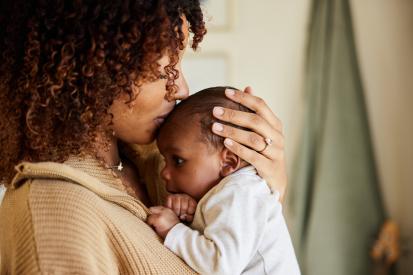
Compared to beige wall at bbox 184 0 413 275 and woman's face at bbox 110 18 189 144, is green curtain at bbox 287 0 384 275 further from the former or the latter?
woman's face at bbox 110 18 189 144

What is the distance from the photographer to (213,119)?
1.19 metres

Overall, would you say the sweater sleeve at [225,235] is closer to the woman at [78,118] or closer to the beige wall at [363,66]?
the woman at [78,118]

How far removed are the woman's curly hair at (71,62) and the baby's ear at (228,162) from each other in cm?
21

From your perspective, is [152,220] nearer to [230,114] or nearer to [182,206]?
[182,206]

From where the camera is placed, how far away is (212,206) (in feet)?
3.64

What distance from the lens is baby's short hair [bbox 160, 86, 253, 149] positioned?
1.19 metres

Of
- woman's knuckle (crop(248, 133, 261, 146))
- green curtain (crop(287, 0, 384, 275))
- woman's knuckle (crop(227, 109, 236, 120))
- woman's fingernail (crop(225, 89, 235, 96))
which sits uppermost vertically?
woman's fingernail (crop(225, 89, 235, 96))

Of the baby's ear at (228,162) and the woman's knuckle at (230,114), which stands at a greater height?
the woman's knuckle at (230,114)

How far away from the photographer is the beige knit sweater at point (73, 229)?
0.93 meters

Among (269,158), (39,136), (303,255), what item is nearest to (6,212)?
(39,136)

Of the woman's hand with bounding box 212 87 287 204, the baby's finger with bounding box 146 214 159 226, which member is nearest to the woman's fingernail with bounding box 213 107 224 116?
the woman's hand with bounding box 212 87 287 204

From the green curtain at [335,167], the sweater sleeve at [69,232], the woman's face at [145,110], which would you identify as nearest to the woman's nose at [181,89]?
the woman's face at [145,110]

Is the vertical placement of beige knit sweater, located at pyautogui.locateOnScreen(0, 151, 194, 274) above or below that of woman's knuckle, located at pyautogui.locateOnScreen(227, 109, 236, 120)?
below

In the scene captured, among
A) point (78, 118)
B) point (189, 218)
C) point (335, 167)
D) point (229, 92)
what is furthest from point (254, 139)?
point (335, 167)
